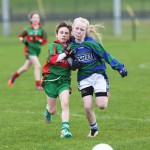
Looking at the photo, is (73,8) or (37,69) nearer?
(37,69)

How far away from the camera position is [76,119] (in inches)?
450

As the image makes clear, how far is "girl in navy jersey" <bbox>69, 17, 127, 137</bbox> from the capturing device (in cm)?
949

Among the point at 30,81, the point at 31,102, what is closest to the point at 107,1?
the point at 30,81

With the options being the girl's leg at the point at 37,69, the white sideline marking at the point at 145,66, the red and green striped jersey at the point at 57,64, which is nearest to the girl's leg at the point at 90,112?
the red and green striped jersey at the point at 57,64

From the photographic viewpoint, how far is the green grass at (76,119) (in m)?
8.95

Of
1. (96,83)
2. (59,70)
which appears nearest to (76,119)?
(59,70)

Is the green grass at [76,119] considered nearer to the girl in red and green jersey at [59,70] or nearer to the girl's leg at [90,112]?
the girl's leg at [90,112]

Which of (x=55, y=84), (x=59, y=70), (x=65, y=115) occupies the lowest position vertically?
(x=65, y=115)

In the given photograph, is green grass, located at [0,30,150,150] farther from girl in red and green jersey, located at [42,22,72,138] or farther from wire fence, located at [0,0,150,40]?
wire fence, located at [0,0,150,40]

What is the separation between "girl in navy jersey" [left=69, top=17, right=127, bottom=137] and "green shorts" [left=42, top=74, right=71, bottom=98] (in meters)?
0.25

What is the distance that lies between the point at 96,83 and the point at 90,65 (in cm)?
29

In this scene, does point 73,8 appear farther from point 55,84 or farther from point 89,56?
point 89,56

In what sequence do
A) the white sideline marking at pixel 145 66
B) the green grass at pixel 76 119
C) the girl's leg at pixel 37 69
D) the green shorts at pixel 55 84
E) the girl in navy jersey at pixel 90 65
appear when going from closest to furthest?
the green grass at pixel 76 119, the girl in navy jersey at pixel 90 65, the green shorts at pixel 55 84, the girl's leg at pixel 37 69, the white sideline marking at pixel 145 66

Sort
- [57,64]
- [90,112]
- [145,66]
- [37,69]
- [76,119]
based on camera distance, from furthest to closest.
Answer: [145,66], [37,69], [76,119], [57,64], [90,112]
